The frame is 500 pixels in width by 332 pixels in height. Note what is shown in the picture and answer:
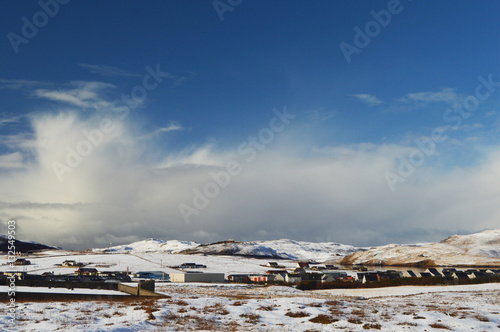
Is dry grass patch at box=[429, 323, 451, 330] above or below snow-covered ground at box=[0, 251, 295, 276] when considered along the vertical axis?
below

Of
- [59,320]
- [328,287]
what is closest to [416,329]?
[59,320]

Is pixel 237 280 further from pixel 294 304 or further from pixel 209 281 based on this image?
pixel 294 304

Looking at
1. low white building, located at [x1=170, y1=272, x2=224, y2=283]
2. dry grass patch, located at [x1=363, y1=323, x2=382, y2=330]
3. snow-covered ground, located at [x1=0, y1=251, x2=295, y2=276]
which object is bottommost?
dry grass patch, located at [x1=363, y1=323, x2=382, y2=330]

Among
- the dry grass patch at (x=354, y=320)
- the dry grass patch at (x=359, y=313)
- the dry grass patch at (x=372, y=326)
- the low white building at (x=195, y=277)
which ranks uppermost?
the low white building at (x=195, y=277)

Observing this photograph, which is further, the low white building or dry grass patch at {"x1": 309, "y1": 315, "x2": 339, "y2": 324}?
the low white building

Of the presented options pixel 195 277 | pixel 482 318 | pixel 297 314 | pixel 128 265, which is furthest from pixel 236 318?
pixel 128 265

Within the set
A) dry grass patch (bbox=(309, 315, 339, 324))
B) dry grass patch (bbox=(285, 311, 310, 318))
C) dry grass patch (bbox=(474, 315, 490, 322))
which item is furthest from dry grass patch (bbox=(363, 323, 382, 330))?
dry grass patch (bbox=(474, 315, 490, 322))

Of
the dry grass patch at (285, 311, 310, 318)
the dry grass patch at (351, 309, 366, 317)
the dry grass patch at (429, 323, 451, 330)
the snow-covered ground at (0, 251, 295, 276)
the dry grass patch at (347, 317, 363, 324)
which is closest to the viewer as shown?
the dry grass patch at (429, 323, 451, 330)

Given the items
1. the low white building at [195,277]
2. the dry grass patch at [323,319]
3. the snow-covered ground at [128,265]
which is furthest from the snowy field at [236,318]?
the snow-covered ground at [128,265]

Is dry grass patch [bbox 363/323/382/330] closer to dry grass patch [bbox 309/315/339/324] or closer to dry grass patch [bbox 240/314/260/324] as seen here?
dry grass patch [bbox 309/315/339/324]

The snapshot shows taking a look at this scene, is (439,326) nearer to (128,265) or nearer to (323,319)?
(323,319)

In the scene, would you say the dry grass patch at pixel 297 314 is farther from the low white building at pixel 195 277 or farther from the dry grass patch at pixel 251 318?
the low white building at pixel 195 277

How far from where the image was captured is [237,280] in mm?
101062

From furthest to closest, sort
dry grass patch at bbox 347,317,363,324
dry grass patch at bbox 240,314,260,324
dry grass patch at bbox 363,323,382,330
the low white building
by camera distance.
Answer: the low white building, dry grass patch at bbox 240,314,260,324, dry grass patch at bbox 347,317,363,324, dry grass patch at bbox 363,323,382,330
